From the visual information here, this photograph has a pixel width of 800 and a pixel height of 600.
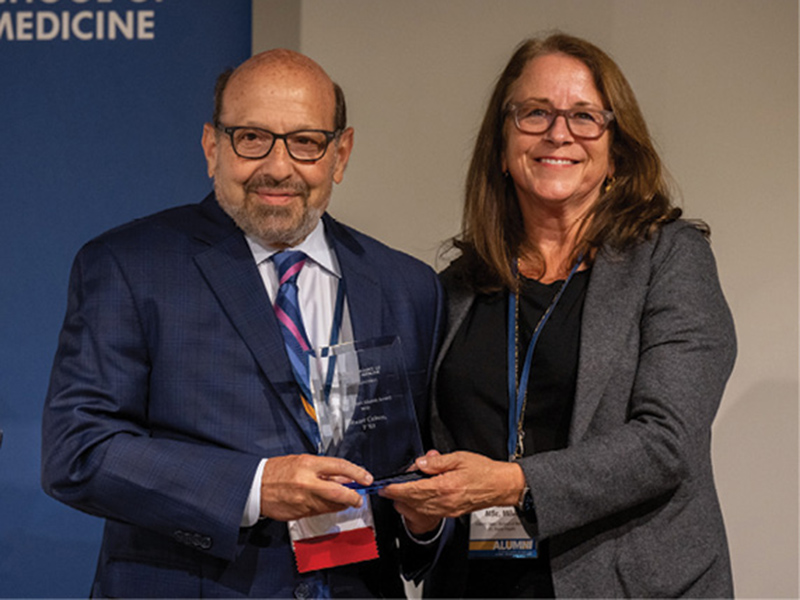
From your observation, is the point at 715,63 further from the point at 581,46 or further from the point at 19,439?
the point at 19,439

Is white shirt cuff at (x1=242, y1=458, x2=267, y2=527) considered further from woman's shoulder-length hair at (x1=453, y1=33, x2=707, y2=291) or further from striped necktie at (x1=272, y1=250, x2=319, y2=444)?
woman's shoulder-length hair at (x1=453, y1=33, x2=707, y2=291)

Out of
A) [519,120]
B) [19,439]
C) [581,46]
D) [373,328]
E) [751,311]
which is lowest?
[19,439]

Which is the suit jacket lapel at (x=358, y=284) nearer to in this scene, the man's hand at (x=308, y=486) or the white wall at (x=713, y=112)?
the man's hand at (x=308, y=486)

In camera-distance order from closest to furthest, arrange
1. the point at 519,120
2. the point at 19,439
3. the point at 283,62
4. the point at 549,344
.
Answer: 1. the point at 283,62
2. the point at 549,344
3. the point at 519,120
4. the point at 19,439

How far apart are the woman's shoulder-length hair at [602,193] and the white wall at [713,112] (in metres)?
0.80

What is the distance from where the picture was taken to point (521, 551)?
215cm

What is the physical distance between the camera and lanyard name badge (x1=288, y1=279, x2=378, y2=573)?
1.90 m

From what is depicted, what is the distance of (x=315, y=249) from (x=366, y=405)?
43cm

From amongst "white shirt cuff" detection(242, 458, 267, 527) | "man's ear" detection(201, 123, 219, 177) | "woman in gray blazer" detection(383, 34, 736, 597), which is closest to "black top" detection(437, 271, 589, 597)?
"woman in gray blazer" detection(383, 34, 736, 597)

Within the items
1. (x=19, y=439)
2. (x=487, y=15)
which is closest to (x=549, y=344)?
(x=487, y=15)

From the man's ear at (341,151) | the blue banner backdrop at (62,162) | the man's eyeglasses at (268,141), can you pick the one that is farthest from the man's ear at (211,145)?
the blue banner backdrop at (62,162)

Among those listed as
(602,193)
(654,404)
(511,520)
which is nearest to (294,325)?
(511,520)

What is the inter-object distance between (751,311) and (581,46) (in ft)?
4.42

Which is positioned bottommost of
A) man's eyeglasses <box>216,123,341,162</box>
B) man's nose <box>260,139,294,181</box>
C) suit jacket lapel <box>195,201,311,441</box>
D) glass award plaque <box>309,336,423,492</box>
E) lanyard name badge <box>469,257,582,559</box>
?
lanyard name badge <box>469,257,582,559</box>
